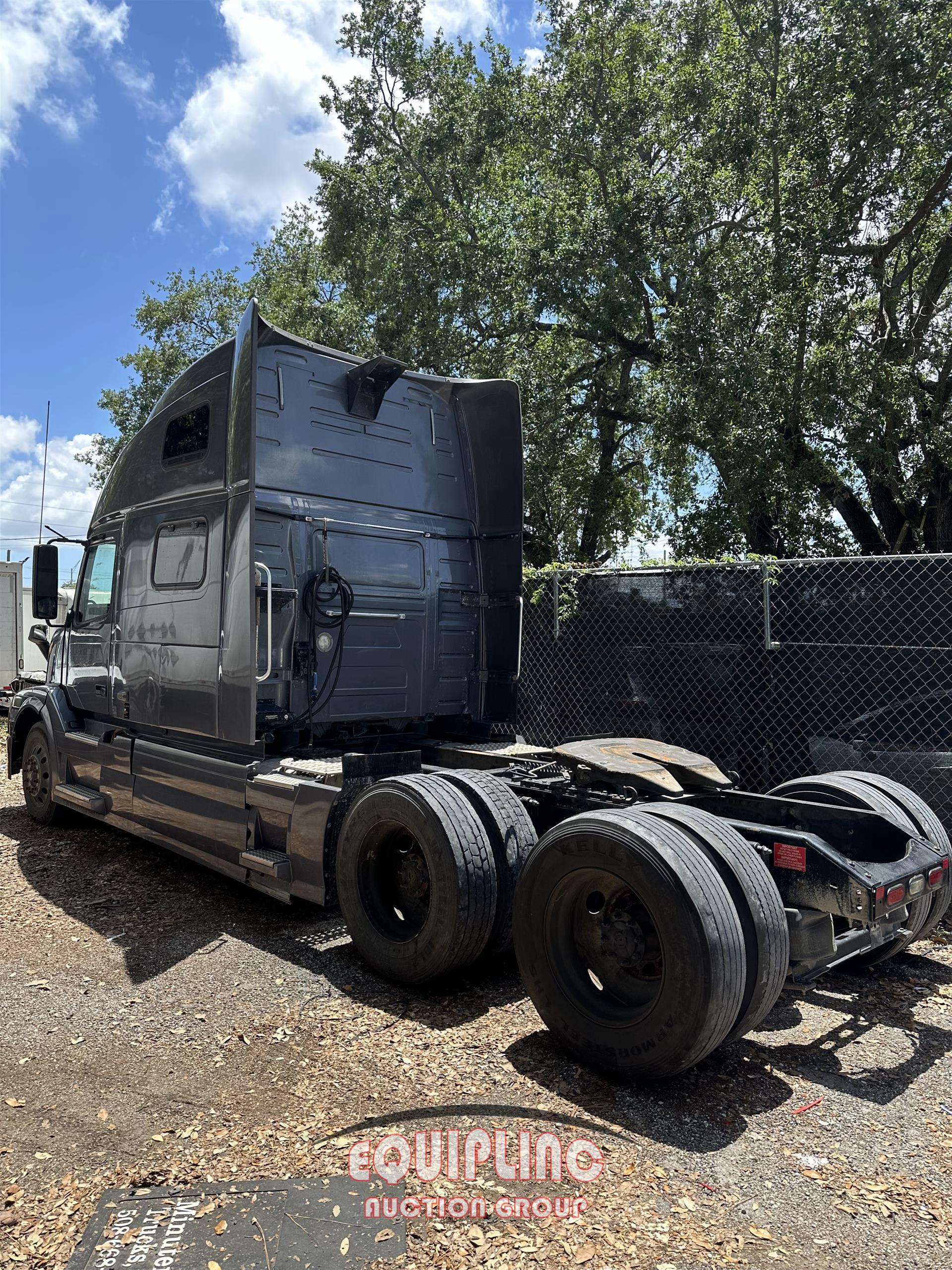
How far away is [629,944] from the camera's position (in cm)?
371

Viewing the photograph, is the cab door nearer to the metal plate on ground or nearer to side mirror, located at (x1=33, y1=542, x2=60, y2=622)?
side mirror, located at (x1=33, y1=542, x2=60, y2=622)

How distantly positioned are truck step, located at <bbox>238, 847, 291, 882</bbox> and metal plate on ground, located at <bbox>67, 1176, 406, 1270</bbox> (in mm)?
2269

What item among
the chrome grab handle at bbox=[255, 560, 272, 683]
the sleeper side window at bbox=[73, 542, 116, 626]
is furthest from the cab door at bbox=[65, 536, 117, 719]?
the chrome grab handle at bbox=[255, 560, 272, 683]

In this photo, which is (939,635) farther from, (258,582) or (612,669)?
(258,582)

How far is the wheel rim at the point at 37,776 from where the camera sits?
805 centimetres

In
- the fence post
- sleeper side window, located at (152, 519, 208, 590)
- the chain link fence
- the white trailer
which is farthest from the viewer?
the white trailer

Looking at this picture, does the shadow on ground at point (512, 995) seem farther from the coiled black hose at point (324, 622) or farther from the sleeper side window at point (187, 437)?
the sleeper side window at point (187, 437)

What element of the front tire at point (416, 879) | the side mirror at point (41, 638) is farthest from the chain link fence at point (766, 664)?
the side mirror at point (41, 638)

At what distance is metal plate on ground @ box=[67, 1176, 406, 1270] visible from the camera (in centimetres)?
254

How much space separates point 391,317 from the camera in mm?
15148

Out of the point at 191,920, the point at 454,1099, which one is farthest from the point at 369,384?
the point at 454,1099

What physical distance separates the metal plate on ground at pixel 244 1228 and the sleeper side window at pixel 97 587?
5.03m

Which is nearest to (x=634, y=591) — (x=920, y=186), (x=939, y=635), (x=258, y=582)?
(x=939, y=635)

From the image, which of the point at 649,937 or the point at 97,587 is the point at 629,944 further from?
the point at 97,587
